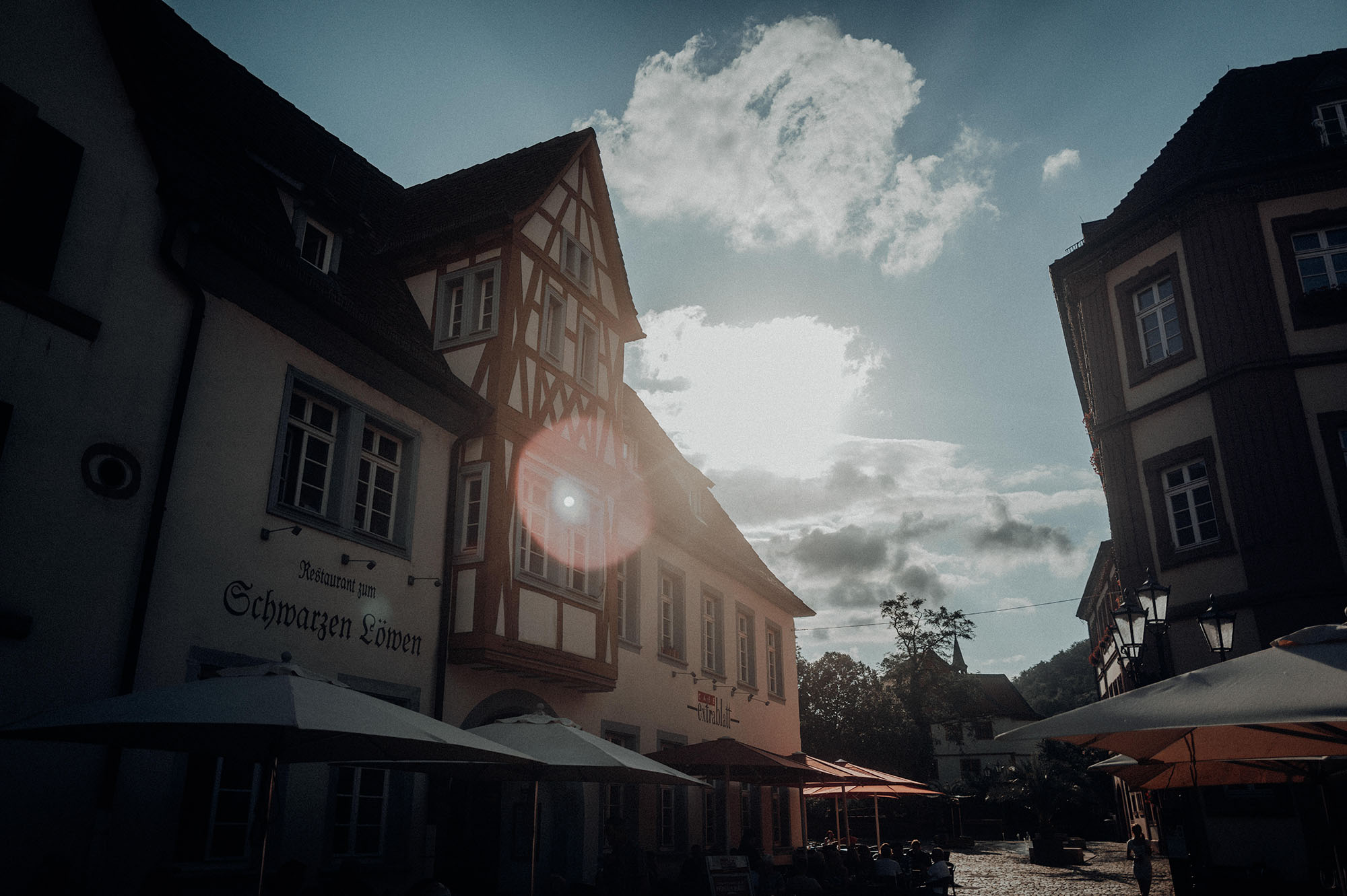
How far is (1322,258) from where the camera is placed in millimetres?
16031

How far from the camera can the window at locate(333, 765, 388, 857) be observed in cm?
981

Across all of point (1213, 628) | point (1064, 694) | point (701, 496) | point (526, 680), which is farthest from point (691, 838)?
point (1064, 694)

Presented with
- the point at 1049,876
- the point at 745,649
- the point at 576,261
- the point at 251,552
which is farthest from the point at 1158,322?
the point at 251,552

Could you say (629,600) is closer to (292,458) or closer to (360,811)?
(360,811)

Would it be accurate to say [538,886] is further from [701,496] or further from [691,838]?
[701,496]

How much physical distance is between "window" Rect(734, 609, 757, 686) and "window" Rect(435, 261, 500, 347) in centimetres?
1086

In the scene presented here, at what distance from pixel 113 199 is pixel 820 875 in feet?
43.5

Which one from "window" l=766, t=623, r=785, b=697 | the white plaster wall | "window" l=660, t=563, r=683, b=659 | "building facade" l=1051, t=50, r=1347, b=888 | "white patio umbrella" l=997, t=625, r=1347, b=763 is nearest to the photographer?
"white patio umbrella" l=997, t=625, r=1347, b=763

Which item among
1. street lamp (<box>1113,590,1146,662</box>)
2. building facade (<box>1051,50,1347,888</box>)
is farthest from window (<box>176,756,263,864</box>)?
building facade (<box>1051,50,1347,888</box>)

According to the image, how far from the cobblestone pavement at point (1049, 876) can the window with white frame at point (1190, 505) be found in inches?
270

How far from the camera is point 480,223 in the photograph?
13586 millimetres

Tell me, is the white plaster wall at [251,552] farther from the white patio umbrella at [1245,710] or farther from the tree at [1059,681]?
the tree at [1059,681]

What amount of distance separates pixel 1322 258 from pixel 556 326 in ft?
42.9

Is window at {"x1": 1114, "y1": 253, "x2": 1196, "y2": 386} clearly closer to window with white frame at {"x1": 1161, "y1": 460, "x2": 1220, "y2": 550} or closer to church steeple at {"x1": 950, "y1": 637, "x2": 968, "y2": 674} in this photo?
Answer: window with white frame at {"x1": 1161, "y1": 460, "x2": 1220, "y2": 550}
